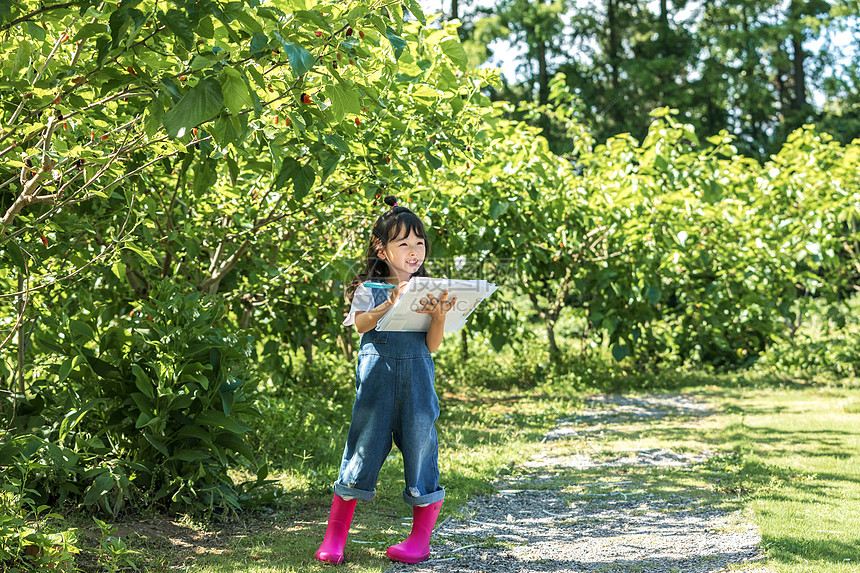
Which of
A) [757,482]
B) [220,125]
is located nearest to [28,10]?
[220,125]

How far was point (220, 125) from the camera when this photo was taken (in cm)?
220

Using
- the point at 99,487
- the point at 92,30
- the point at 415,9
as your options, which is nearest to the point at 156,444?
the point at 99,487

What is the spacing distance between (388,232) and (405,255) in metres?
0.12

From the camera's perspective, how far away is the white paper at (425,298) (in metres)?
2.74

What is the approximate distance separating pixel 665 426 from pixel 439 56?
11.5 ft

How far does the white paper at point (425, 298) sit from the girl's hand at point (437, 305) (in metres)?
0.01

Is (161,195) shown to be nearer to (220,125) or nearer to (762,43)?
(220,125)

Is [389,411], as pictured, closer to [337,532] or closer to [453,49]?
[337,532]

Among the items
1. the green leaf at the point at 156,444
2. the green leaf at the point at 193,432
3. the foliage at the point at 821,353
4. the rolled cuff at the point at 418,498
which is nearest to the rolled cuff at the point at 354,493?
the rolled cuff at the point at 418,498

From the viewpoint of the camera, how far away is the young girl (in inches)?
117

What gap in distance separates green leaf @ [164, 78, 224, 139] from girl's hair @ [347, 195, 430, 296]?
1185 millimetres

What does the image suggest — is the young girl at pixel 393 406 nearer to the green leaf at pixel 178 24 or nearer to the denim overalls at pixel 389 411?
the denim overalls at pixel 389 411

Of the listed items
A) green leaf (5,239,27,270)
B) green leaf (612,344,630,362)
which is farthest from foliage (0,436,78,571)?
green leaf (612,344,630,362)

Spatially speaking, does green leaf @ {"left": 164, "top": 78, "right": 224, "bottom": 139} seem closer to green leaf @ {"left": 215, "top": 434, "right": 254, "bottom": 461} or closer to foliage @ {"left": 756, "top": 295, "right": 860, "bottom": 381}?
green leaf @ {"left": 215, "top": 434, "right": 254, "bottom": 461}
